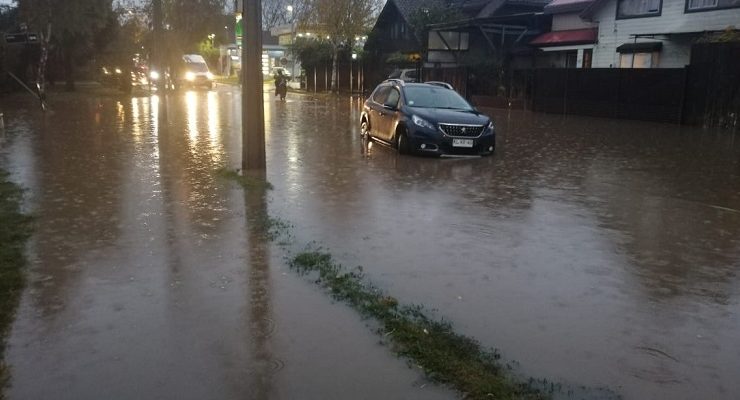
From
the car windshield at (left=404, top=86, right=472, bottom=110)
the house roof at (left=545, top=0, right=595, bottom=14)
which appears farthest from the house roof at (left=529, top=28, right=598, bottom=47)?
the car windshield at (left=404, top=86, right=472, bottom=110)

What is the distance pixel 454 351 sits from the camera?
14.3 feet

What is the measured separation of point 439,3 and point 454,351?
153 ft

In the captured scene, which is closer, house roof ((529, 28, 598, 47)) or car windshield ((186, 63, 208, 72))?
house roof ((529, 28, 598, 47))

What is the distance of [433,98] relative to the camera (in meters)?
14.9

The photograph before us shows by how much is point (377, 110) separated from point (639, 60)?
19076 millimetres

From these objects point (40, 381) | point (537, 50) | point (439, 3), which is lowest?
point (40, 381)

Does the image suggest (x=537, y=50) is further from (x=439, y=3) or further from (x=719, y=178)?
(x=719, y=178)

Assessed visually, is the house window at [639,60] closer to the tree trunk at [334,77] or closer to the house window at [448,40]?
the house window at [448,40]

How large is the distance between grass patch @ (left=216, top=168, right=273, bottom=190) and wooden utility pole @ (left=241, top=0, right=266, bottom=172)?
28cm

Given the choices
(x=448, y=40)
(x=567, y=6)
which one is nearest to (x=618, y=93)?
(x=567, y=6)

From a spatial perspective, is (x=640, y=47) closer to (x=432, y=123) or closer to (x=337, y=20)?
(x=432, y=123)

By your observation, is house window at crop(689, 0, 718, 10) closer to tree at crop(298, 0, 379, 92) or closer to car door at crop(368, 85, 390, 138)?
car door at crop(368, 85, 390, 138)

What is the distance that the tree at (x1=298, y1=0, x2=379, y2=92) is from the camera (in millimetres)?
43812

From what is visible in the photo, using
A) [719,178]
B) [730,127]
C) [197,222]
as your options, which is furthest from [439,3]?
[197,222]
